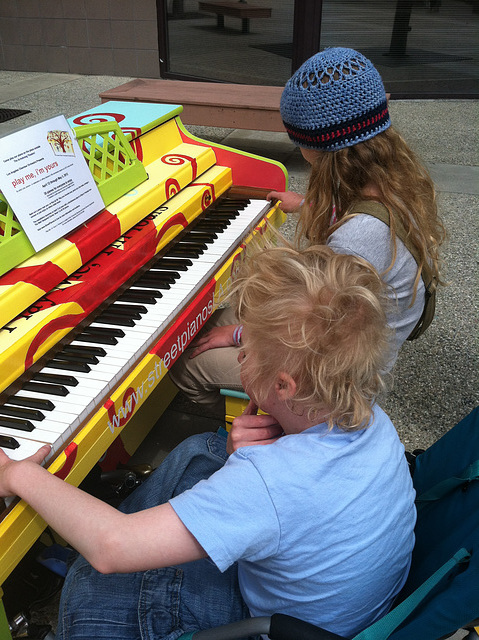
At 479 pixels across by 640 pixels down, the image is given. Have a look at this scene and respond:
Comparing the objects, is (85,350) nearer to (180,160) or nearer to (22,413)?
(22,413)

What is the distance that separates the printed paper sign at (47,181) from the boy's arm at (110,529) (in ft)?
2.51

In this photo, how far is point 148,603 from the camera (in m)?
1.25

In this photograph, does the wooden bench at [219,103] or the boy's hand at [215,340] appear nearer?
the boy's hand at [215,340]

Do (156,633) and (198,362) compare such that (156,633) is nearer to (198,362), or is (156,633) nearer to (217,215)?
(198,362)

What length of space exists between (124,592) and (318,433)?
0.62 m

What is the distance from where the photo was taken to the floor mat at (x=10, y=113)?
6.64 m

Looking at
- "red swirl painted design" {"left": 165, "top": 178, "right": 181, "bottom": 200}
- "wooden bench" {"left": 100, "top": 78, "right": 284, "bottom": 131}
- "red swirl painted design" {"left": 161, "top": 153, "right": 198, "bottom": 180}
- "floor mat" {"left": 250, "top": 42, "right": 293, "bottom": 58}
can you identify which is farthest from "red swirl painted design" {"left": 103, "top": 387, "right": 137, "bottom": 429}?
"floor mat" {"left": 250, "top": 42, "right": 293, "bottom": 58}

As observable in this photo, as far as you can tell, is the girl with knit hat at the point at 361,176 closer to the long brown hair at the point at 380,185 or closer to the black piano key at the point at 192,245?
the long brown hair at the point at 380,185

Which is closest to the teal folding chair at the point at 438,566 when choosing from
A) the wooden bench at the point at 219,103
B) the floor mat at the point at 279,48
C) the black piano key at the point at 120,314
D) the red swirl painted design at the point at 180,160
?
the black piano key at the point at 120,314

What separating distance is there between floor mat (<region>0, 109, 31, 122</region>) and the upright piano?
186 inches

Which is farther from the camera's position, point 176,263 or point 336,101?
point 176,263

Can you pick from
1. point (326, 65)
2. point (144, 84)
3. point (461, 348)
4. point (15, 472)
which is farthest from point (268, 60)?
point (15, 472)

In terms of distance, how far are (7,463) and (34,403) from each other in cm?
22

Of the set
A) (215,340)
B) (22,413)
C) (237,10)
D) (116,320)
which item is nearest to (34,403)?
(22,413)
